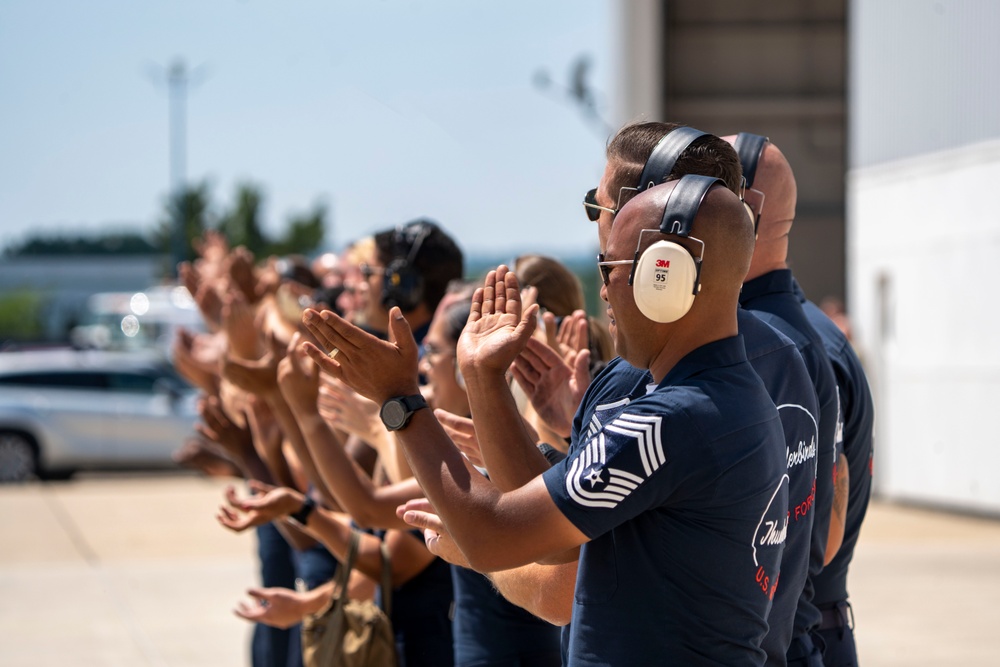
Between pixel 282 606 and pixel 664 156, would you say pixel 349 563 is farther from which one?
pixel 664 156

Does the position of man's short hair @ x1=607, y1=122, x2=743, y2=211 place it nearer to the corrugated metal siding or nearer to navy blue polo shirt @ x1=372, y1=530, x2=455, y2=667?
navy blue polo shirt @ x1=372, y1=530, x2=455, y2=667

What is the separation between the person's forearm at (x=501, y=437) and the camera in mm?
1964

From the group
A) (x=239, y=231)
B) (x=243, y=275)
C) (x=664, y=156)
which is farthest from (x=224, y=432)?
(x=239, y=231)

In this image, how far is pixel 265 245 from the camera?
57625 millimetres

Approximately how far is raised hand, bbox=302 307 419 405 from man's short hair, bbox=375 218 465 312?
207 centimetres

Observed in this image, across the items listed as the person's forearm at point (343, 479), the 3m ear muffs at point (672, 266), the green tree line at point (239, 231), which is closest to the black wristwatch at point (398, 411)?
the 3m ear muffs at point (672, 266)

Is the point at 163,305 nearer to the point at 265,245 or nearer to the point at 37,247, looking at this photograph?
the point at 265,245

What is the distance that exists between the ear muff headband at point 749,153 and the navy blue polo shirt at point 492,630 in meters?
1.18

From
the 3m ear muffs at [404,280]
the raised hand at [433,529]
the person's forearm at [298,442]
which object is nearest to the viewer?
the raised hand at [433,529]

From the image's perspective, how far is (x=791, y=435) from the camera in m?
2.27

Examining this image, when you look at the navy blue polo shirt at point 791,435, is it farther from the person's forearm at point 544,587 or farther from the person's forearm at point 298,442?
the person's forearm at point 298,442

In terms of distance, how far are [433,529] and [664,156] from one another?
0.75m

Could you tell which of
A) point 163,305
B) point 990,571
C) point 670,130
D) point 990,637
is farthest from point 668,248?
point 163,305

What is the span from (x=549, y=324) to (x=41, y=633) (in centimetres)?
541
